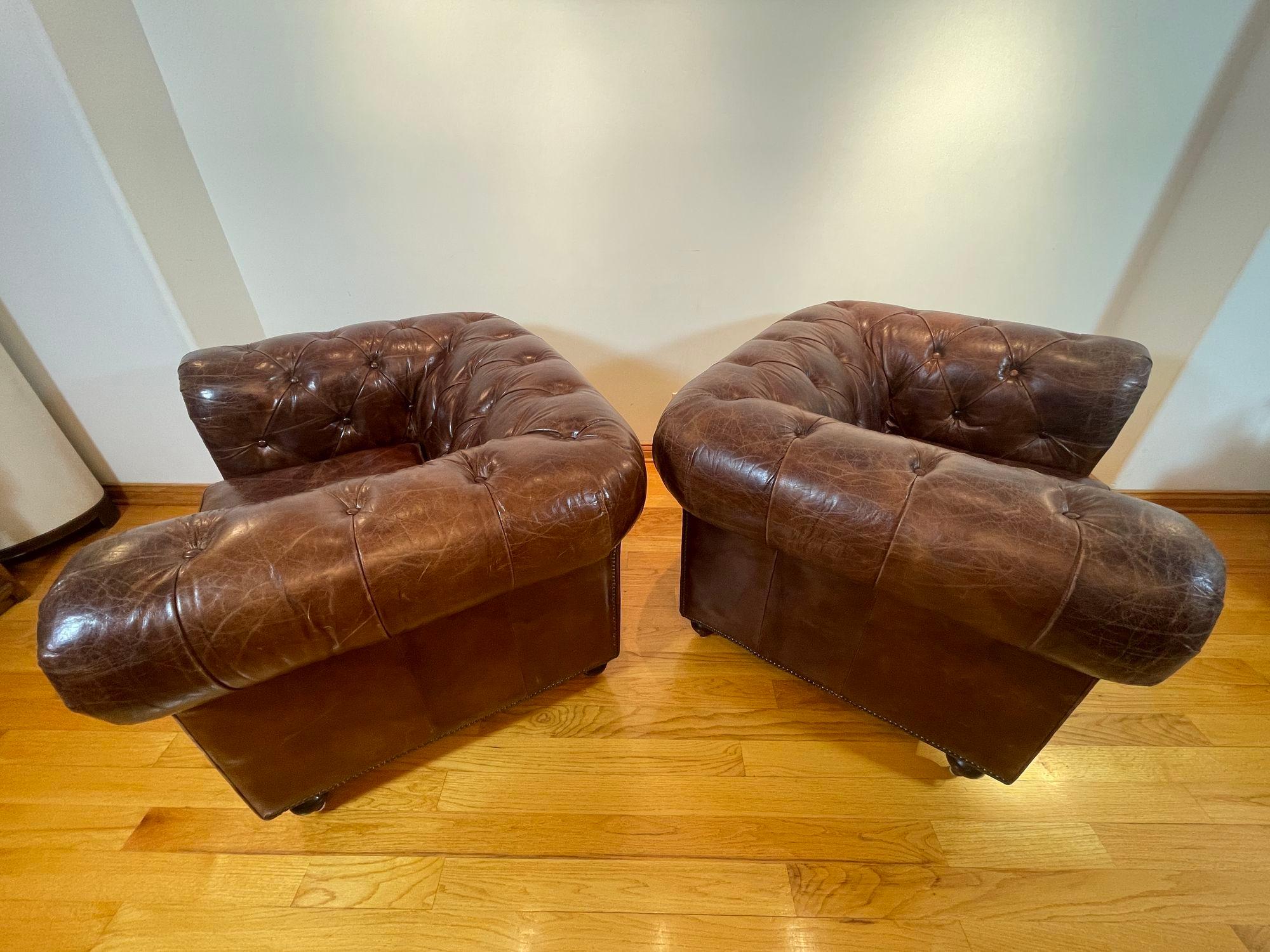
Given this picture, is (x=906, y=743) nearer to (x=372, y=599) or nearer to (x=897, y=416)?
(x=897, y=416)

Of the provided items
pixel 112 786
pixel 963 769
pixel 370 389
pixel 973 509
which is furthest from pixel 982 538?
pixel 112 786

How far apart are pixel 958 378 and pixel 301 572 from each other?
64.0 inches

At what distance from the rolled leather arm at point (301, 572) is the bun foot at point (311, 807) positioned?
1.51ft

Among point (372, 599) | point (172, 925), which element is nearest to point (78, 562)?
point (372, 599)

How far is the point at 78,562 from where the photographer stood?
2.14ft

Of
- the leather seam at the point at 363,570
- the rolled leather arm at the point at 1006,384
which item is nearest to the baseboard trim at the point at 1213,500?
the rolled leather arm at the point at 1006,384

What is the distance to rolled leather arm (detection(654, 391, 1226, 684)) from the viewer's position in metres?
0.64

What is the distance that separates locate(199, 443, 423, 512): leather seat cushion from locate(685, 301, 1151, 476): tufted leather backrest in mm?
927

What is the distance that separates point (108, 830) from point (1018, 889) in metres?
1.89

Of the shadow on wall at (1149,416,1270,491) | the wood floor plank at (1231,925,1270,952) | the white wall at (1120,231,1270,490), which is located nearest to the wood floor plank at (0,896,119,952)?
the wood floor plank at (1231,925,1270,952)

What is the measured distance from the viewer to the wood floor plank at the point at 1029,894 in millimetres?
879

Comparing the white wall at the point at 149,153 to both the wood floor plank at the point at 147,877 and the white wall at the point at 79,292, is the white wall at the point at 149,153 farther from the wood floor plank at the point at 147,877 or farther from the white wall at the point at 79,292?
the wood floor plank at the point at 147,877

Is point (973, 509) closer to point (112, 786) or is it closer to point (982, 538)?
point (982, 538)

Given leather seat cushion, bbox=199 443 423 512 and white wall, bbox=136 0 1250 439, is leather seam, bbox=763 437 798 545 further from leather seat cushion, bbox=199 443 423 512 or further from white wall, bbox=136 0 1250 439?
white wall, bbox=136 0 1250 439
